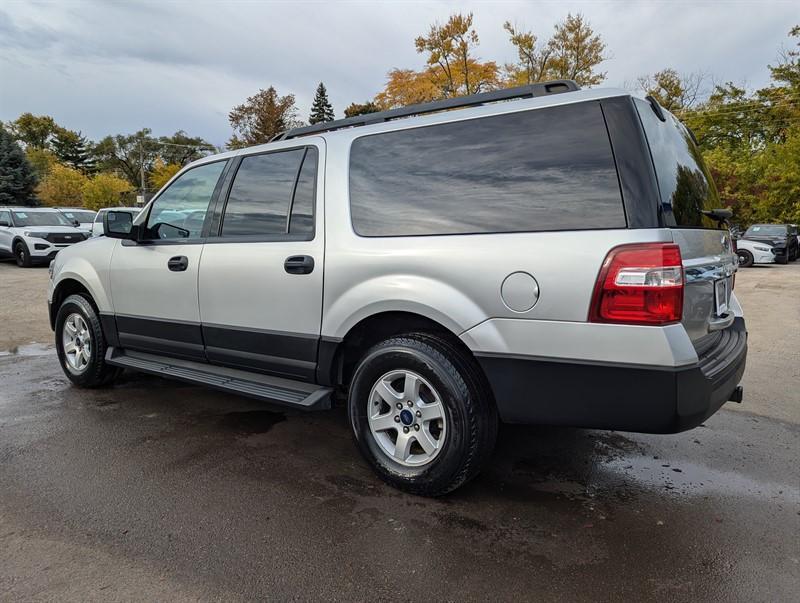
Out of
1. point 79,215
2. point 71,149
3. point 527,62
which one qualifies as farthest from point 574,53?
point 71,149

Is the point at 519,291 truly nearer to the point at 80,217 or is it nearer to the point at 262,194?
the point at 262,194

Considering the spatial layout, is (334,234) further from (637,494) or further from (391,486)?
(637,494)

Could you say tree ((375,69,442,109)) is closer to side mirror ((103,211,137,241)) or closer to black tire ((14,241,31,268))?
black tire ((14,241,31,268))

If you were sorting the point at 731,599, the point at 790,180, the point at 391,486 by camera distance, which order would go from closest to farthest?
the point at 731,599 → the point at 391,486 → the point at 790,180

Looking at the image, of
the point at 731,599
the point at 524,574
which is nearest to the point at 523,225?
the point at 524,574

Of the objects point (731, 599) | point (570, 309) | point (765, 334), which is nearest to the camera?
point (731, 599)

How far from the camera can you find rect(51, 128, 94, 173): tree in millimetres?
68125

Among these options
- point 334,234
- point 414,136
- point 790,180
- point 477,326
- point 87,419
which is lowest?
point 87,419

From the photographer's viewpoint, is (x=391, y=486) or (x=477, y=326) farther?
(x=391, y=486)

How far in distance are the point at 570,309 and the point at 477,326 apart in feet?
1.47

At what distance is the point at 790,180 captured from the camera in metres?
28.0

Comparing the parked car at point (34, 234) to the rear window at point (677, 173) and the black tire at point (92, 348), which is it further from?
the rear window at point (677, 173)

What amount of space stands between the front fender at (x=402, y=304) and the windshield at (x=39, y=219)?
16681 millimetres

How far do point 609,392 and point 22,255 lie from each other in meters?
17.4
